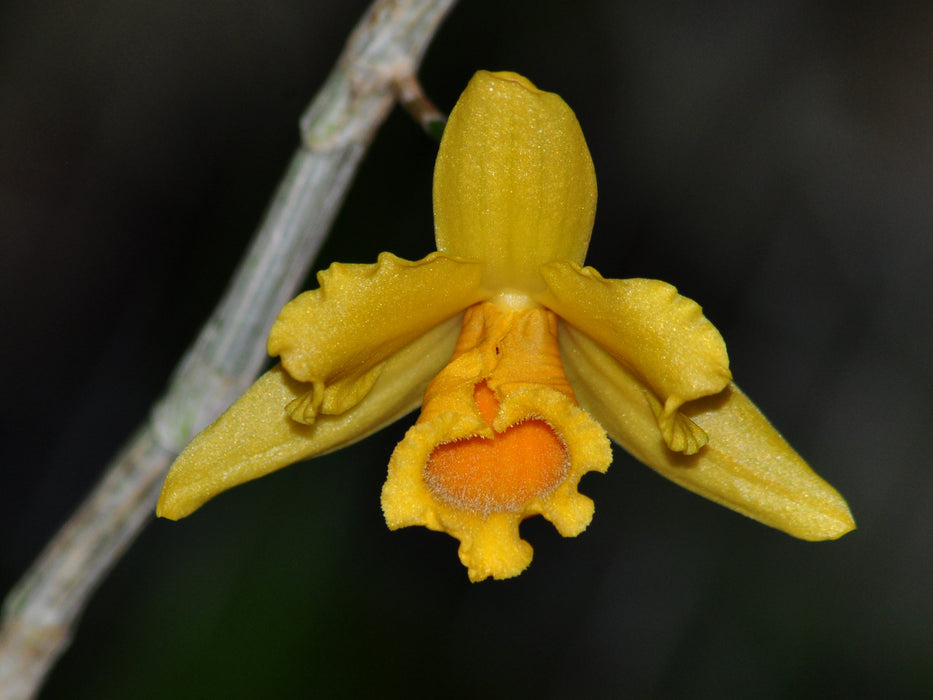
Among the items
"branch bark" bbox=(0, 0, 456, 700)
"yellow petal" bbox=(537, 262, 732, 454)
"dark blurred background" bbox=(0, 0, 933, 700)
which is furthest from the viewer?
"dark blurred background" bbox=(0, 0, 933, 700)

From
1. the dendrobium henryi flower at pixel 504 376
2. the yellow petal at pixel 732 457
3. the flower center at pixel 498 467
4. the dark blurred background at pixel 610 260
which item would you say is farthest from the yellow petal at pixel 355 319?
the dark blurred background at pixel 610 260

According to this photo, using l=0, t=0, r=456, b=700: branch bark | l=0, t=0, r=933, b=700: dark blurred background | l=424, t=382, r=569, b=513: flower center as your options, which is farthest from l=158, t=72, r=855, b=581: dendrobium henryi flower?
l=0, t=0, r=933, b=700: dark blurred background

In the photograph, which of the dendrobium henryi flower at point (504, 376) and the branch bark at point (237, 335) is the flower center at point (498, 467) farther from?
the branch bark at point (237, 335)

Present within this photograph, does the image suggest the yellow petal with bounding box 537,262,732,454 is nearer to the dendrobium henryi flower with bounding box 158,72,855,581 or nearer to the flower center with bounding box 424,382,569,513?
the dendrobium henryi flower with bounding box 158,72,855,581

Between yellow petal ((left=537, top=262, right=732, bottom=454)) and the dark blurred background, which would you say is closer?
yellow petal ((left=537, top=262, right=732, bottom=454))

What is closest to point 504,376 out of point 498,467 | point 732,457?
point 498,467

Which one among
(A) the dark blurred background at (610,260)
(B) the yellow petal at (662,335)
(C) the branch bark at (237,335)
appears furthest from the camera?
(A) the dark blurred background at (610,260)

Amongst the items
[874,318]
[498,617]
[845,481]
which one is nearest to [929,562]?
[845,481]

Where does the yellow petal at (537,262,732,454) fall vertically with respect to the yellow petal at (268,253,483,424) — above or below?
above
